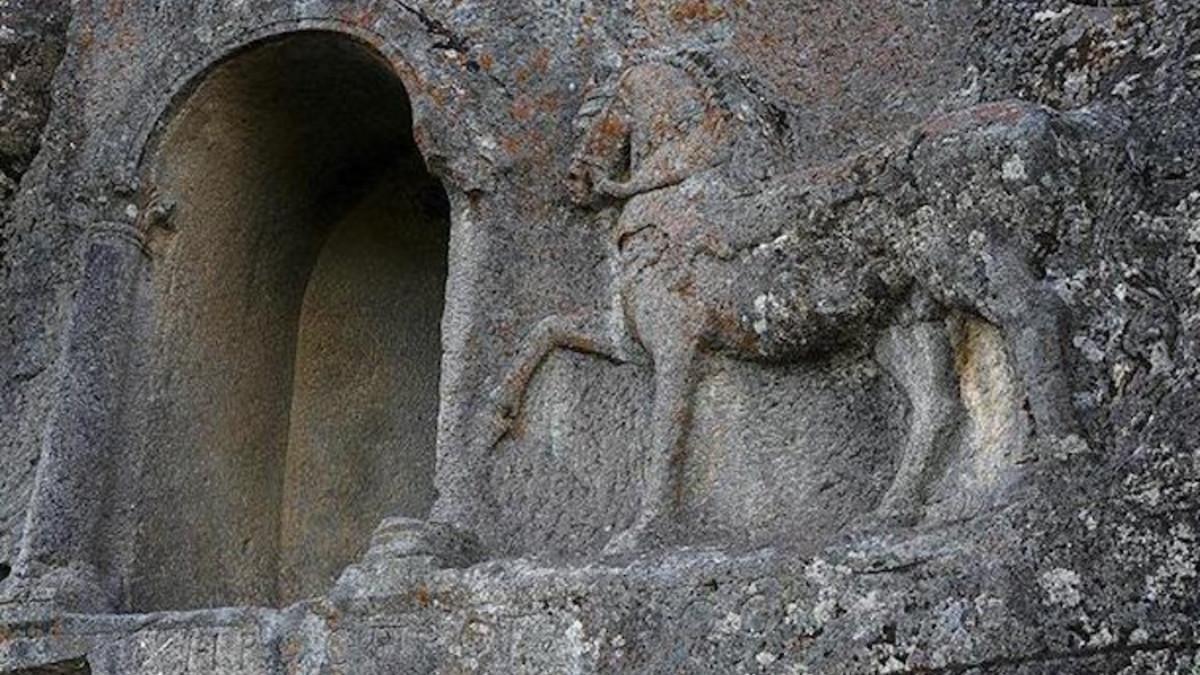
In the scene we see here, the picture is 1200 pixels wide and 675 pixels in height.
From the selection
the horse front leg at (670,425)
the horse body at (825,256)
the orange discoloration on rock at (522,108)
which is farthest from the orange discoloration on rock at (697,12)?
the horse front leg at (670,425)

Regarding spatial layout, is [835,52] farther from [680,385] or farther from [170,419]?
[170,419]

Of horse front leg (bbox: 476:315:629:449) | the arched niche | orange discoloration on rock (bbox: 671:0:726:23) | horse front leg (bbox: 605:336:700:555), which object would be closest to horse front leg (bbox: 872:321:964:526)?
horse front leg (bbox: 605:336:700:555)

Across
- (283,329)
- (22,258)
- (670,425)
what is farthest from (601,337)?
(22,258)

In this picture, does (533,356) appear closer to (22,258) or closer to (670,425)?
(670,425)

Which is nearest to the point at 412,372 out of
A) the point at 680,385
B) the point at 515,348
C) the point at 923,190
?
the point at 515,348

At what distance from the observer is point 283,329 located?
7215 mm

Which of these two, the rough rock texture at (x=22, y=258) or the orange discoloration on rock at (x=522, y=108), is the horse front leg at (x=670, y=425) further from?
the rough rock texture at (x=22, y=258)

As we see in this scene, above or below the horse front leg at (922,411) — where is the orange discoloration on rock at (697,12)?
above

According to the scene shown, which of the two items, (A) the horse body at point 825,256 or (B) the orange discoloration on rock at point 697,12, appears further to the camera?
(B) the orange discoloration on rock at point 697,12

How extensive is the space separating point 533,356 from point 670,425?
1.79 feet

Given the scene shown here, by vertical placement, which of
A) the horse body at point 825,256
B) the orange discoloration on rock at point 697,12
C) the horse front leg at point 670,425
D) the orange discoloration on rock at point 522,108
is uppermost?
the orange discoloration on rock at point 697,12

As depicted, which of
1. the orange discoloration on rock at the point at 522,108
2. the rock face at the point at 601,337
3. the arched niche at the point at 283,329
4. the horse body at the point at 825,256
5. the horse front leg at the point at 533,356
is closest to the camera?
the rock face at the point at 601,337

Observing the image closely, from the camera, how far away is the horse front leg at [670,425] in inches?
219

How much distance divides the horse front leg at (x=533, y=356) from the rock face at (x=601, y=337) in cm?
1
